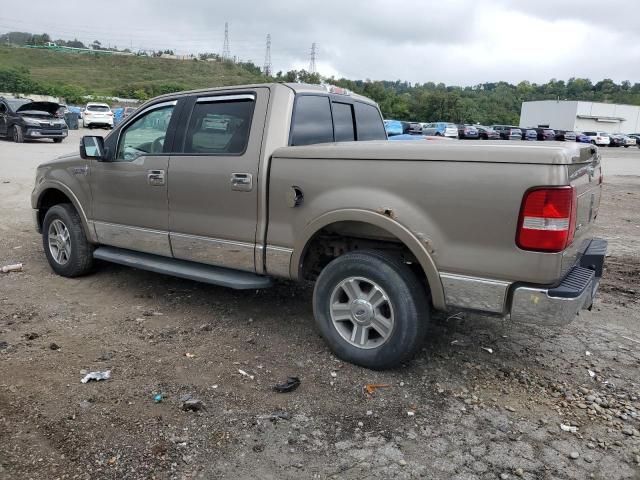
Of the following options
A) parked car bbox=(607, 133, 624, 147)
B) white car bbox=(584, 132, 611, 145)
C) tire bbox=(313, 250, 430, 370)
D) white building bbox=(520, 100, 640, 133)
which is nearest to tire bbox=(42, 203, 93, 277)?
tire bbox=(313, 250, 430, 370)

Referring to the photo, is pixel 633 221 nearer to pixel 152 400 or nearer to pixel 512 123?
pixel 152 400

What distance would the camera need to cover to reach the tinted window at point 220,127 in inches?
170

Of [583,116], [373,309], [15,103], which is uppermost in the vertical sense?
[583,116]

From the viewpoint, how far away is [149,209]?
491 cm

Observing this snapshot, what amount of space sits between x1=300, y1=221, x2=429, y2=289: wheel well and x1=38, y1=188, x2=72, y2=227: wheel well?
10.3ft

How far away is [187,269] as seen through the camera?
4723mm

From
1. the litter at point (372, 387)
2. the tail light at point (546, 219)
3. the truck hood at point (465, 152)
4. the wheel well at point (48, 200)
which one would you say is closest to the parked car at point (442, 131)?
the wheel well at point (48, 200)

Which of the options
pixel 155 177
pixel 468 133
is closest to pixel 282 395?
pixel 155 177

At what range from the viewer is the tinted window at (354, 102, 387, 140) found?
5.19 meters

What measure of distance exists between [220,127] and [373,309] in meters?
1.97

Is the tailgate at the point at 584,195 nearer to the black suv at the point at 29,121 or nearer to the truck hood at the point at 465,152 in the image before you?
the truck hood at the point at 465,152

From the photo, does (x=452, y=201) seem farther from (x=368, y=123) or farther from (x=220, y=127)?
(x=368, y=123)

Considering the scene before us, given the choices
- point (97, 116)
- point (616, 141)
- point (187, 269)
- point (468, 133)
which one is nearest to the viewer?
point (187, 269)

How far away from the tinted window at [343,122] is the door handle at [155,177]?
5.09ft
